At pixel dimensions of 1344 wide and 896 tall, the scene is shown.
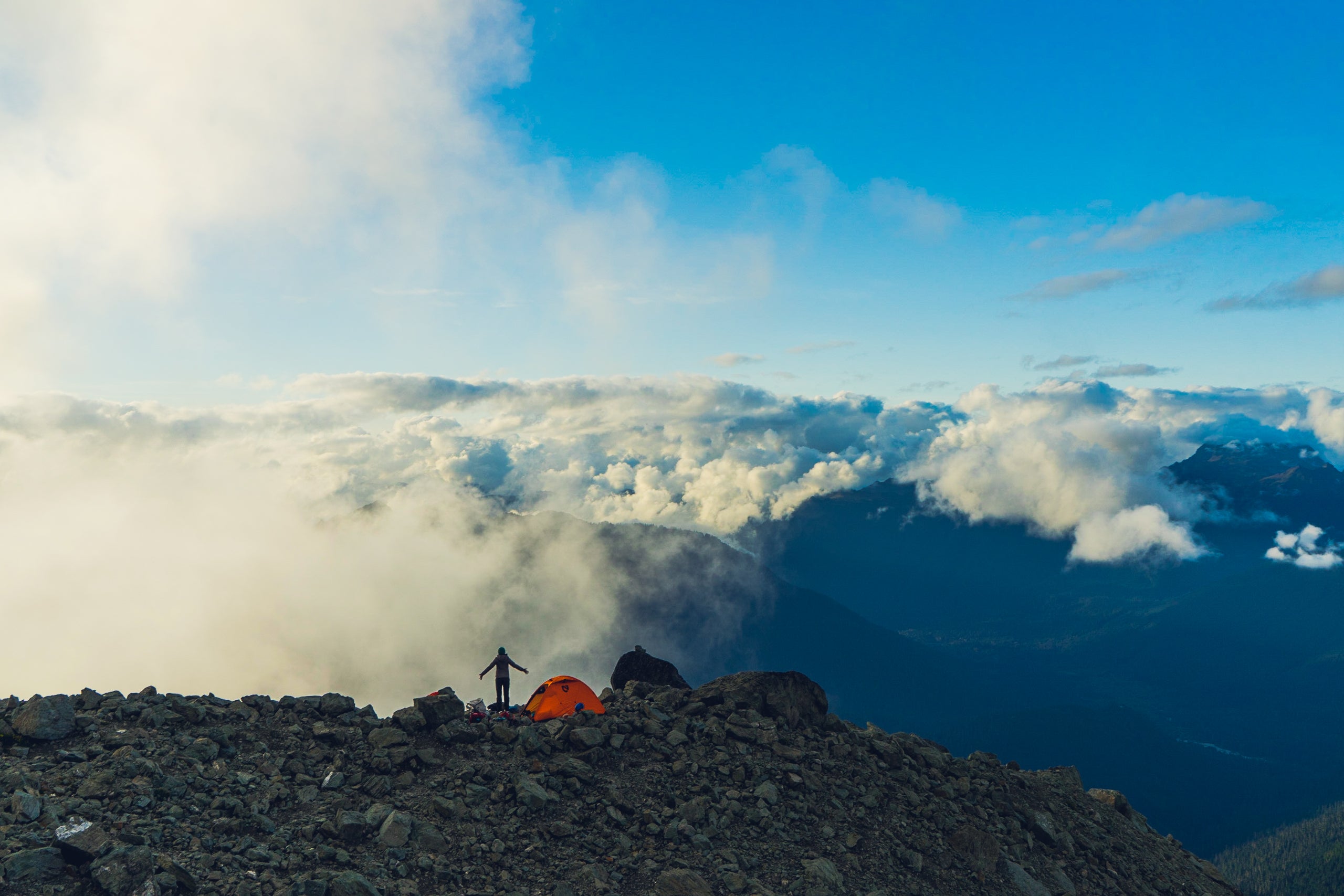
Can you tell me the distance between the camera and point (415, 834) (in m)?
17.6

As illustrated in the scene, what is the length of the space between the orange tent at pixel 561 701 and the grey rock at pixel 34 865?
512 inches

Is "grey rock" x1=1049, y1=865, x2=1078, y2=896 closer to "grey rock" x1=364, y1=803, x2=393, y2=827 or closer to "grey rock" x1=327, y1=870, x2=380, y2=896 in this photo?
"grey rock" x1=364, y1=803, x2=393, y2=827

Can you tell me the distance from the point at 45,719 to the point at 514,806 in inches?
491

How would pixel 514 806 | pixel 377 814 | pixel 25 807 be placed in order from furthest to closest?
1. pixel 514 806
2. pixel 377 814
3. pixel 25 807

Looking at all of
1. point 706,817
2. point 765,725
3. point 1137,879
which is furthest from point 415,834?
point 1137,879

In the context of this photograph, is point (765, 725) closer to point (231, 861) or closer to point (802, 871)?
point (802, 871)

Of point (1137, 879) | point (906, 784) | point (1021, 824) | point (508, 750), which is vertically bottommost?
point (1137, 879)

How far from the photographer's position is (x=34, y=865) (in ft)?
44.2

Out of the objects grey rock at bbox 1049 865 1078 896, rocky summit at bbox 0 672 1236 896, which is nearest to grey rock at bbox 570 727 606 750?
rocky summit at bbox 0 672 1236 896

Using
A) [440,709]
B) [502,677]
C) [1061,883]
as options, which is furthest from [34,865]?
[1061,883]

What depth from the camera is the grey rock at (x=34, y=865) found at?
13.2m

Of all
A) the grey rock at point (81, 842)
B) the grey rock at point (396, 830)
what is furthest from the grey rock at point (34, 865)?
the grey rock at point (396, 830)

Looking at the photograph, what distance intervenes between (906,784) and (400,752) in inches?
672

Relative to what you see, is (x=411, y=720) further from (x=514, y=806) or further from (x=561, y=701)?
(x=561, y=701)
